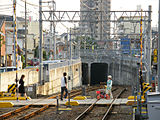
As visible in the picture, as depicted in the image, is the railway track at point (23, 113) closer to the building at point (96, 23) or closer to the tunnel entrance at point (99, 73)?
the building at point (96, 23)

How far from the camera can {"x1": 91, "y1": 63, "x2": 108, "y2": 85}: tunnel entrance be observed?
2589 inches

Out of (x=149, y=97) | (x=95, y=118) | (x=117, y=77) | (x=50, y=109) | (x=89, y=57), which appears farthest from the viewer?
(x=89, y=57)

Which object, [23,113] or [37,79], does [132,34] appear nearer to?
[37,79]

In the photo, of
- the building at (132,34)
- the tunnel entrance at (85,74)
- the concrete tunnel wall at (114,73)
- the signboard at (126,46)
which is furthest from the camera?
the tunnel entrance at (85,74)

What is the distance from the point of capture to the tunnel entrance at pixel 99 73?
65.8m

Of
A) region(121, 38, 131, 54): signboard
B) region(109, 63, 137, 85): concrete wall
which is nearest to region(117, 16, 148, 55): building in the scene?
region(121, 38, 131, 54): signboard

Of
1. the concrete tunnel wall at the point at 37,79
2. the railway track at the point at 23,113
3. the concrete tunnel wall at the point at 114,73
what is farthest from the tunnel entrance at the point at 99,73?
the railway track at the point at 23,113

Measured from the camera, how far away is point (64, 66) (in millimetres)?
39750

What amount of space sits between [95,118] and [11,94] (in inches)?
293

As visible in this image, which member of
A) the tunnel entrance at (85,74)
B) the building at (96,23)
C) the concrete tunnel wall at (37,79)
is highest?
the building at (96,23)

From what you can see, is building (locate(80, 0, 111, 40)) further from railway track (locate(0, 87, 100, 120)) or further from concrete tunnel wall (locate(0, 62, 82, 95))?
railway track (locate(0, 87, 100, 120))

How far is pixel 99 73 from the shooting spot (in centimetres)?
6819

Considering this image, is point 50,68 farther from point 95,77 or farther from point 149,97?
point 95,77

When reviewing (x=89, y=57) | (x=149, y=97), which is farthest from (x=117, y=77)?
→ (x=149, y=97)
